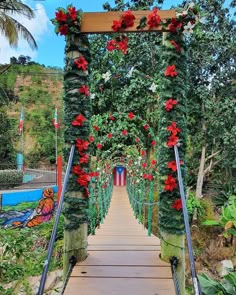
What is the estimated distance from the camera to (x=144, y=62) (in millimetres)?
7914

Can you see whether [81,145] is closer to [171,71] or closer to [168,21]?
[171,71]

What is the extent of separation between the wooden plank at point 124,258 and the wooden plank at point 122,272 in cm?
9

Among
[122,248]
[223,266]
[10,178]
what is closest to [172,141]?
[122,248]

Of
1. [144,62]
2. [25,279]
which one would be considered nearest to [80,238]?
[25,279]

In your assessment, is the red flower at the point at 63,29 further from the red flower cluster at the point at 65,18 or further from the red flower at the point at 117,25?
the red flower at the point at 117,25

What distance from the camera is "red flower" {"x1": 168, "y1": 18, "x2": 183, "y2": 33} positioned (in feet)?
9.34

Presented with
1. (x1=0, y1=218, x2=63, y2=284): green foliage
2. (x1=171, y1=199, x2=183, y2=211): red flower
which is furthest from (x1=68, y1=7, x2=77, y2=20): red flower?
(x1=0, y1=218, x2=63, y2=284): green foliage

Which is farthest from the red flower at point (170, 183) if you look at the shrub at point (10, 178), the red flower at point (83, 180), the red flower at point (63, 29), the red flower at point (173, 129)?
the shrub at point (10, 178)

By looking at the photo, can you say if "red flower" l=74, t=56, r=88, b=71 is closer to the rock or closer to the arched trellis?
the arched trellis

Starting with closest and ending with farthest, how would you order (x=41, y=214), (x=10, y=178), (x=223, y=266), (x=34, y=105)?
(x=223, y=266) < (x=41, y=214) < (x=10, y=178) < (x=34, y=105)

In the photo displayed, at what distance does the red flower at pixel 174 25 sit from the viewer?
285 cm

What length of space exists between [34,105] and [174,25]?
32.2 m

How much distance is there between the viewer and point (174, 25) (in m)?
2.86

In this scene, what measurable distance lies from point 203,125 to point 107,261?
9.42m
